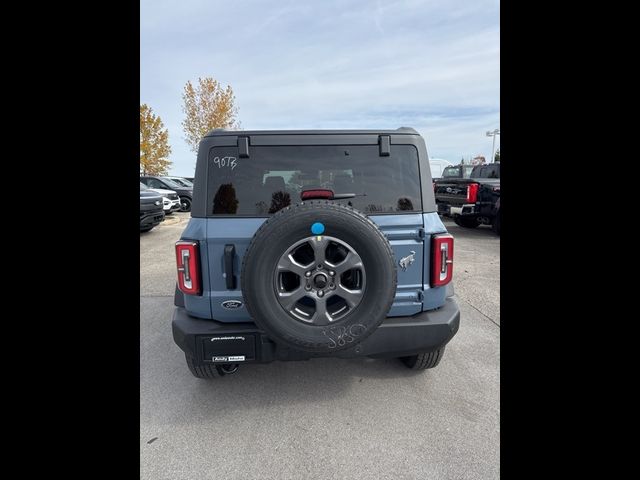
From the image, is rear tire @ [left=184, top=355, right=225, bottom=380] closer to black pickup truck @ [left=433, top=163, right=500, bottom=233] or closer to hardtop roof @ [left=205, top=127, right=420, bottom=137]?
hardtop roof @ [left=205, top=127, right=420, bottom=137]

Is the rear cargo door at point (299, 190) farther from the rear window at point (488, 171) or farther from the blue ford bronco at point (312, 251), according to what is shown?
the rear window at point (488, 171)

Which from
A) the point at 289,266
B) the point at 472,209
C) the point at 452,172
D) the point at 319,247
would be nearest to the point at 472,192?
the point at 472,209

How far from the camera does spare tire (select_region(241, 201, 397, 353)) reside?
194 centimetres

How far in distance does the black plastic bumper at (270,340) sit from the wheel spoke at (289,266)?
53 cm

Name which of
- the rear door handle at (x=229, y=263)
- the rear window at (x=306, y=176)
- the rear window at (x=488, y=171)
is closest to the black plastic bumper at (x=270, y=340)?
the rear door handle at (x=229, y=263)

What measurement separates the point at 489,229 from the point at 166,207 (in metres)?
12.4

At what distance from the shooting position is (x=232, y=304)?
7.32 ft

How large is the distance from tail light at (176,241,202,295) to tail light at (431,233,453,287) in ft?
5.78

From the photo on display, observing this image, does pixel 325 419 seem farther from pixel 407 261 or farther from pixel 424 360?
pixel 407 261

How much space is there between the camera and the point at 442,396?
2.56 meters

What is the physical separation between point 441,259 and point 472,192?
295 inches

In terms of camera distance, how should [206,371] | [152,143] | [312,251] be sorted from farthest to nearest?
[152,143] → [206,371] → [312,251]
